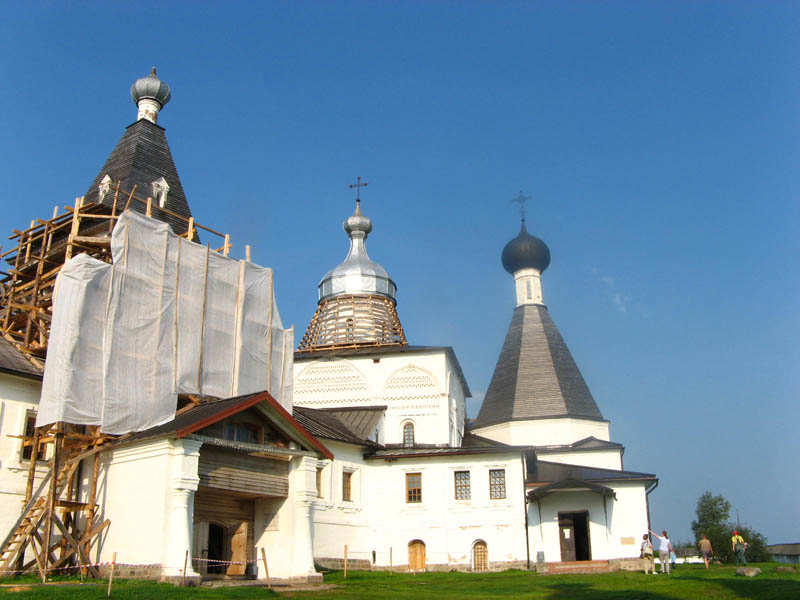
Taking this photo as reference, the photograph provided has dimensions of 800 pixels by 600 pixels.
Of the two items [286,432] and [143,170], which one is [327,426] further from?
[143,170]

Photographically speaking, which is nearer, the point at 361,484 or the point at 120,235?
the point at 120,235

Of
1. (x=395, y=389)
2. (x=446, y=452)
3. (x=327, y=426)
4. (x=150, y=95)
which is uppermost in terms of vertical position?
(x=150, y=95)

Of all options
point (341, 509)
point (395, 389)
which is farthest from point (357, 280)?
point (341, 509)

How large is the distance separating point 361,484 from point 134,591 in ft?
52.3

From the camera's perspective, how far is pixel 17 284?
1006 inches

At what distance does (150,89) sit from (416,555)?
71.3 ft

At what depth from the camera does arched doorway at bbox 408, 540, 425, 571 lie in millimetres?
29047

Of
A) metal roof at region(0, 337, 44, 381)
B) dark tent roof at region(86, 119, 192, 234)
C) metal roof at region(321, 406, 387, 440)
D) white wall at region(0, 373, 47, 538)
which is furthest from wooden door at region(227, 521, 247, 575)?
dark tent roof at region(86, 119, 192, 234)

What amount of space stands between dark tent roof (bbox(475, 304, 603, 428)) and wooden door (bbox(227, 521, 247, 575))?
79.5 feet

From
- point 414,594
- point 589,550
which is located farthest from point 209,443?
point 589,550

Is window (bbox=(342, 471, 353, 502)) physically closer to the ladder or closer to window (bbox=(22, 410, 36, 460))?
the ladder

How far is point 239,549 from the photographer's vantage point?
21281mm

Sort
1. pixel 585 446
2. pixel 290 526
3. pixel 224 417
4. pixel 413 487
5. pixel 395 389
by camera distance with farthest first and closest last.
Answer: pixel 585 446 < pixel 395 389 < pixel 413 487 < pixel 290 526 < pixel 224 417

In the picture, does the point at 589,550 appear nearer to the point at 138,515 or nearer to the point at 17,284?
the point at 138,515
